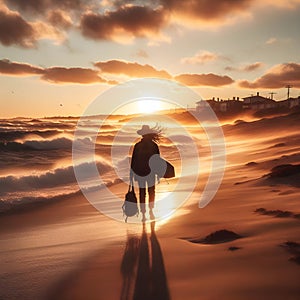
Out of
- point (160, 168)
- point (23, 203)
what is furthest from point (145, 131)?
point (23, 203)

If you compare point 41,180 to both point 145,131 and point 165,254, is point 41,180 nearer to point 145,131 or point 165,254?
point 145,131

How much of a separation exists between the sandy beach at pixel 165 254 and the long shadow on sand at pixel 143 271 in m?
0.01

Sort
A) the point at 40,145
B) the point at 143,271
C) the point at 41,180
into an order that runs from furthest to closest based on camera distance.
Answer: the point at 40,145 < the point at 41,180 < the point at 143,271

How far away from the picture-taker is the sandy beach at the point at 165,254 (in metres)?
4.55

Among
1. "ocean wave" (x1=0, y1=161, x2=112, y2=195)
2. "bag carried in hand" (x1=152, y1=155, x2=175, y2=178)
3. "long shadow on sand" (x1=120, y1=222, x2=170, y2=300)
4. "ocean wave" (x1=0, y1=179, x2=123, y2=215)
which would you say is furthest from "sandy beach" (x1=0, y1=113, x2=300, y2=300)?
"ocean wave" (x1=0, y1=161, x2=112, y2=195)

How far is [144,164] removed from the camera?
914 cm

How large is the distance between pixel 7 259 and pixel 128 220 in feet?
10.2

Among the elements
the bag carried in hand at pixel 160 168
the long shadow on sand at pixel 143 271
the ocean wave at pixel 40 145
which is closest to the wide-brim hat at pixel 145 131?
the bag carried in hand at pixel 160 168

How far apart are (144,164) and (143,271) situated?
4045 mm

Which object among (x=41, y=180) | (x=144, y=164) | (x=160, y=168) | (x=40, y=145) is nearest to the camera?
(x=144, y=164)

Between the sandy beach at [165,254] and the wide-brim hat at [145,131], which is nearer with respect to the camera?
the sandy beach at [165,254]

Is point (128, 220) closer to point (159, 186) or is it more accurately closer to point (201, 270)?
point (201, 270)

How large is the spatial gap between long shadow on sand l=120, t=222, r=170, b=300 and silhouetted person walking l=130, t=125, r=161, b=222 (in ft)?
7.23

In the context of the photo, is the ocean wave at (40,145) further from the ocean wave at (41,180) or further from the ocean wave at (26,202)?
the ocean wave at (26,202)
